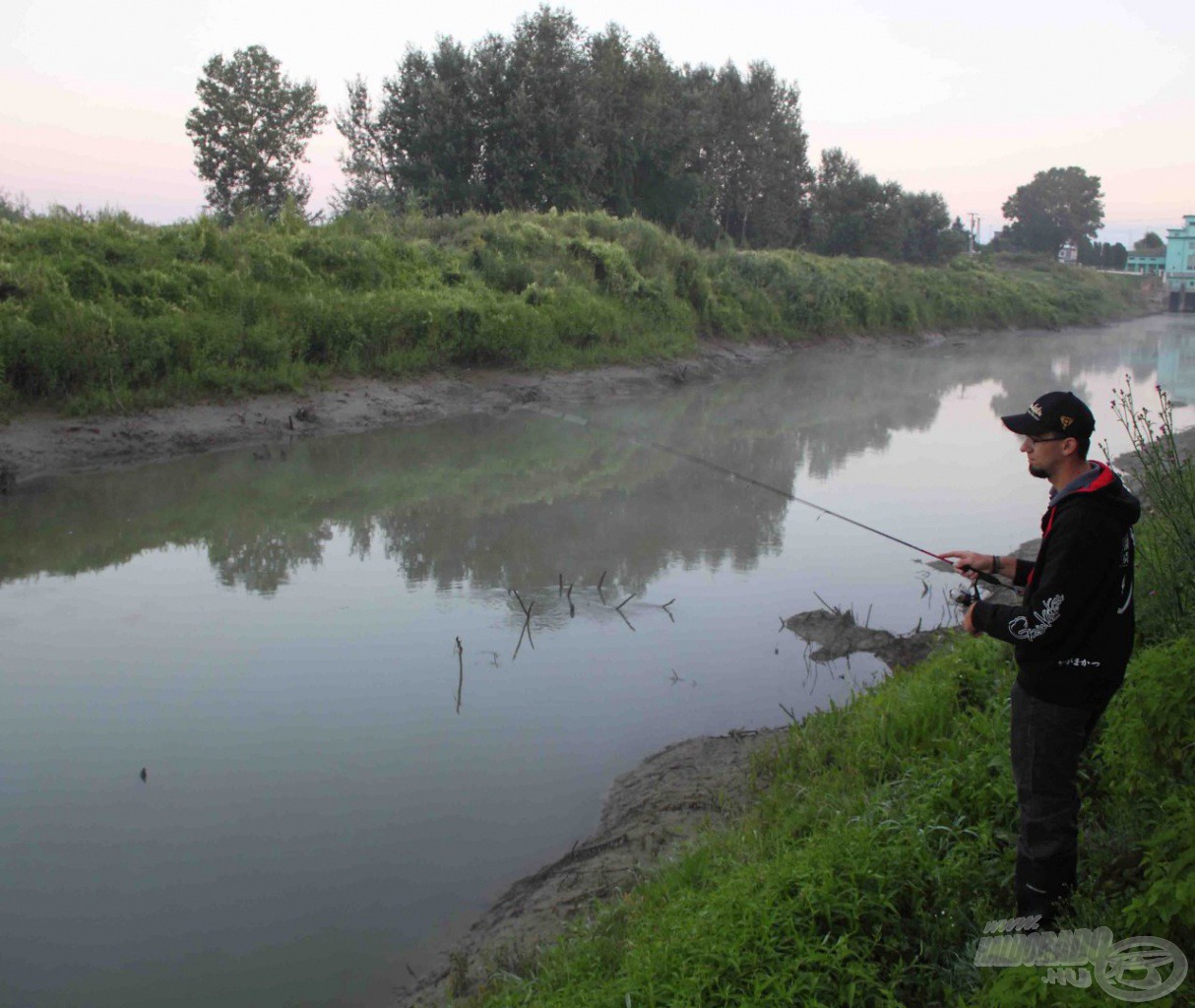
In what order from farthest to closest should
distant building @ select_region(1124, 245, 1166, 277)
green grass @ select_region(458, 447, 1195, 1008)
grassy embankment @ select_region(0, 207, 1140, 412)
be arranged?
distant building @ select_region(1124, 245, 1166, 277) → grassy embankment @ select_region(0, 207, 1140, 412) → green grass @ select_region(458, 447, 1195, 1008)

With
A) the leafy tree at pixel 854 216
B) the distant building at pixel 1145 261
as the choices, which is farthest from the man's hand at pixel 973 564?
the distant building at pixel 1145 261

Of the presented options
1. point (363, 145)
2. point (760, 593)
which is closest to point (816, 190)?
point (363, 145)

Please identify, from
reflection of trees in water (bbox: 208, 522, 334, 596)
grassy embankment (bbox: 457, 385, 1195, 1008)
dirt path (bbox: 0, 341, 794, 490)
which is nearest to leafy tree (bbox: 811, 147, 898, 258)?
dirt path (bbox: 0, 341, 794, 490)

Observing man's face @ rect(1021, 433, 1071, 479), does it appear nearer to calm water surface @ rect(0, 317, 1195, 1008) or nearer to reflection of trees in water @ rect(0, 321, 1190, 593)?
calm water surface @ rect(0, 317, 1195, 1008)

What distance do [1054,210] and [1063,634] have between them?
293ft

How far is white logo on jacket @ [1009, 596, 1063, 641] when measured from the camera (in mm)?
3180

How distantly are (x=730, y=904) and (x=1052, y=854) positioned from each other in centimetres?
97

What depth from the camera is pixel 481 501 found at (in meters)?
11.4

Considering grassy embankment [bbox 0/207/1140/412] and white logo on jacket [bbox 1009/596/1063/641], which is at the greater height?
grassy embankment [bbox 0/207/1140/412]

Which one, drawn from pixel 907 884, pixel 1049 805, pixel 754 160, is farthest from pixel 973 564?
pixel 754 160

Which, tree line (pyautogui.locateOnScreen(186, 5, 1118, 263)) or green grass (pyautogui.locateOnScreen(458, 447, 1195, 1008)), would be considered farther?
tree line (pyautogui.locateOnScreen(186, 5, 1118, 263))

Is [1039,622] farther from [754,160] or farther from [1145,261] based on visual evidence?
[1145,261]

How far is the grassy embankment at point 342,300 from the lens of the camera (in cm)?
1295

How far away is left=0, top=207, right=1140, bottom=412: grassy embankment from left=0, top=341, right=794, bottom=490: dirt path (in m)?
0.31
